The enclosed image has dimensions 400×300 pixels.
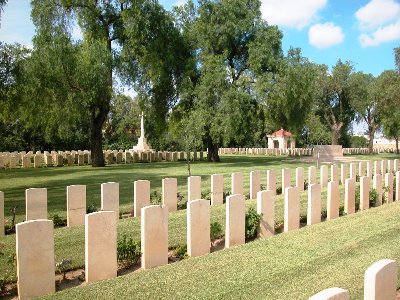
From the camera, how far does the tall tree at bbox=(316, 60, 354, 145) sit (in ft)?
142

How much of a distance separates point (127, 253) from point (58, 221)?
311cm

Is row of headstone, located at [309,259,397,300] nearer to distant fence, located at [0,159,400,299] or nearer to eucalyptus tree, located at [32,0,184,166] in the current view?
distant fence, located at [0,159,400,299]

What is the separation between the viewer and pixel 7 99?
19.0 metres

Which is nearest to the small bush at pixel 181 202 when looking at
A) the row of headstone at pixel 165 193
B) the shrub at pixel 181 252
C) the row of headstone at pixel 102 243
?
the row of headstone at pixel 165 193

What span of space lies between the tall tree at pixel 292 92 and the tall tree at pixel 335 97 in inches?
678

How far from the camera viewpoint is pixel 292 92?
2505cm

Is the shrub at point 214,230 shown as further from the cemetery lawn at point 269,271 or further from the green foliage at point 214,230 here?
the cemetery lawn at point 269,271

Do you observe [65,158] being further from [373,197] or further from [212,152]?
[373,197]

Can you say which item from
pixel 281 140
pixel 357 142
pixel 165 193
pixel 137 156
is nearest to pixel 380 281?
pixel 165 193

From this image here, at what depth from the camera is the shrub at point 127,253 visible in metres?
5.14

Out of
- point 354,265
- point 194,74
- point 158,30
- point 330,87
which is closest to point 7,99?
point 158,30

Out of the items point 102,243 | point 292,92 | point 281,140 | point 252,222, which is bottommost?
point 252,222

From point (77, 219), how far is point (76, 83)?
14.5 metres

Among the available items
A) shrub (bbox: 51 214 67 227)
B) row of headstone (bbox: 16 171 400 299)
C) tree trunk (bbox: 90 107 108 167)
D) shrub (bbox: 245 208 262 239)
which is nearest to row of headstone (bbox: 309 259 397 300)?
row of headstone (bbox: 16 171 400 299)
